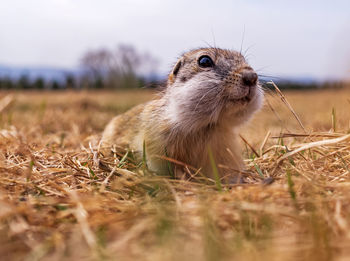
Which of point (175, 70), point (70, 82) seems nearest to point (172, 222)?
point (175, 70)

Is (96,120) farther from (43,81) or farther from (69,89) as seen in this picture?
(43,81)

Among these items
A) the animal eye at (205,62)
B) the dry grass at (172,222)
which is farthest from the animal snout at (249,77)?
the dry grass at (172,222)

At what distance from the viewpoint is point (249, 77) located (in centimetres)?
272

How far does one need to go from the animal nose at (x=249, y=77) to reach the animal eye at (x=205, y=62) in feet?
1.48

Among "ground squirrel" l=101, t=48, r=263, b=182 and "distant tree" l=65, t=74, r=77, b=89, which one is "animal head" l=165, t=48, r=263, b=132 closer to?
"ground squirrel" l=101, t=48, r=263, b=182

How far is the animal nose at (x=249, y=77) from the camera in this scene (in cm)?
273

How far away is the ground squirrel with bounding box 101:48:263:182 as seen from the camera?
2801 millimetres

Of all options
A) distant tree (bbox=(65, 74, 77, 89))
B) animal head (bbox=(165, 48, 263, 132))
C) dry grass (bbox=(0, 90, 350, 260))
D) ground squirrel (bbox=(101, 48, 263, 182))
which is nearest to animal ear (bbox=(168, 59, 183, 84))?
ground squirrel (bbox=(101, 48, 263, 182))

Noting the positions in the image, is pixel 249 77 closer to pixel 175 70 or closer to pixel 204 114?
pixel 204 114

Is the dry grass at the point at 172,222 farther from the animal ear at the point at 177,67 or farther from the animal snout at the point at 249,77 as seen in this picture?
the animal ear at the point at 177,67

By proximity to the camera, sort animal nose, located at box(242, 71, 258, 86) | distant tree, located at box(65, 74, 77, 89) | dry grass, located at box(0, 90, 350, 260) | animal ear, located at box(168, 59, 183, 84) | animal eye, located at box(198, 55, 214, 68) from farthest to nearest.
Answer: distant tree, located at box(65, 74, 77, 89) < animal ear, located at box(168, 59, 183, 84) < animal eye, located at box(198, 55, 214, 68) < animal nose, located at box(242, 71, 258, 86) < dry grass, located at box(0, 90, 350, 260)

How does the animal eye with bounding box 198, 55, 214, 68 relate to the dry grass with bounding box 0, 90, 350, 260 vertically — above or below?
above

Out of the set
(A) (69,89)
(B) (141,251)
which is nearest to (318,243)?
(B) (141,251)

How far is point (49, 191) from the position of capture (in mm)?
2109
